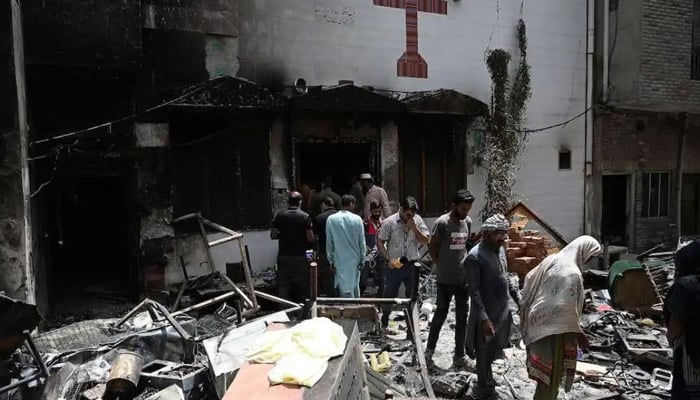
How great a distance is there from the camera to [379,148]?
10.4m

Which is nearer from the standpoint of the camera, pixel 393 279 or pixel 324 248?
pixel 393 279

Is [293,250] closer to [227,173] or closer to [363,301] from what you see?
[363,301]

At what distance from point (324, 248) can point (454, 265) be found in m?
2.59

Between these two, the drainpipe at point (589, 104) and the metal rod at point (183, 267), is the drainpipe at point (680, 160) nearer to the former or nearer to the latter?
the drainpipe at point (589, 104)

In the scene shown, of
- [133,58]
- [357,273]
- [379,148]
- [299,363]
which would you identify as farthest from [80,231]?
[299,363]

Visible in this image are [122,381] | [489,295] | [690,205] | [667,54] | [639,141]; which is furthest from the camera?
[690,205]

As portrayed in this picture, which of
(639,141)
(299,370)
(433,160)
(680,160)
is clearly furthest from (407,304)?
(680,160)

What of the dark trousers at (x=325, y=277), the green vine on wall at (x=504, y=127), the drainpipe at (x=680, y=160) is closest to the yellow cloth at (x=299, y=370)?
the dark trousers at (x=325, y=277)

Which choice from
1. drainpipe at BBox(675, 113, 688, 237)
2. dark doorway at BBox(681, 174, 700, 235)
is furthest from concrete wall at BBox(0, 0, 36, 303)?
dark doorway at BBox(681, 174, 700, 235)

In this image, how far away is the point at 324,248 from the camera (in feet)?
26.3

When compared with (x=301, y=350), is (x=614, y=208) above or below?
below

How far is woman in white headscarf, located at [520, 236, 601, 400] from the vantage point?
4191mm

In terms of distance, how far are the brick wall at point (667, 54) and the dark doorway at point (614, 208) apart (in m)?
2.35

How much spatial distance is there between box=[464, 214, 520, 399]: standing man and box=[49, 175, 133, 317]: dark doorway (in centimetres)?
569
